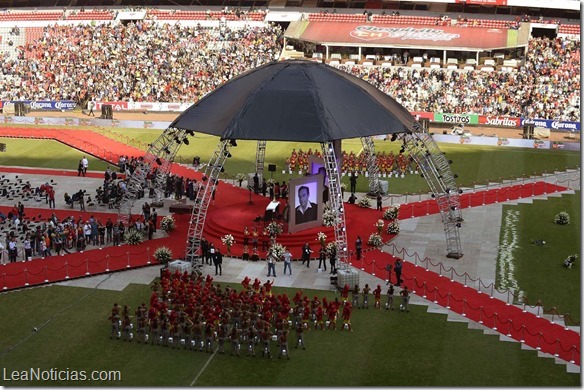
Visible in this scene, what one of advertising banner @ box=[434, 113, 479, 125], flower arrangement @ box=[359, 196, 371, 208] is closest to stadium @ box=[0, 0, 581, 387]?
flower arrangement @ box=[359, 196, 371, 208]

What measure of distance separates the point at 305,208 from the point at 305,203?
32 cm

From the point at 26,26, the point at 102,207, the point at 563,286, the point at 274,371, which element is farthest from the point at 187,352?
the point at 26,26

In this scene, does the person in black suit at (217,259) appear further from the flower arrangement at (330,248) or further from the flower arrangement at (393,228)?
the flower arrangement at (393,228)

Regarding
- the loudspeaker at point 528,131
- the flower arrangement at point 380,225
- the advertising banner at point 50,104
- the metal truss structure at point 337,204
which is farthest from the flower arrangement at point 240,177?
the advertising banner at point 50,104

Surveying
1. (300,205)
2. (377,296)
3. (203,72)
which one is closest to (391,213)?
(300,205)

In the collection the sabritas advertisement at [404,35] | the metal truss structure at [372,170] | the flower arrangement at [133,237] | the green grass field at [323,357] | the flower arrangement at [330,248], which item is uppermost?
the sabritas advertisement at [404,35]

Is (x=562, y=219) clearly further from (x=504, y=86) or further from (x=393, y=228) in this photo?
(x=504, y=86)

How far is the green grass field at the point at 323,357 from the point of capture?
37969 millimetres

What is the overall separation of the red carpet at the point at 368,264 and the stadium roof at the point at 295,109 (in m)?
6.19

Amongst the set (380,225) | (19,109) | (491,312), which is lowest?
(491,312)

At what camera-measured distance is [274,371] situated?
38750mm

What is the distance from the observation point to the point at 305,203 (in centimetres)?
5569

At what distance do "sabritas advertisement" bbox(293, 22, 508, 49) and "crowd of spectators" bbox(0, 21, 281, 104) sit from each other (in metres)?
5.24

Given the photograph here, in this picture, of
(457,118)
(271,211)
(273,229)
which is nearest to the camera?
(273,229)
